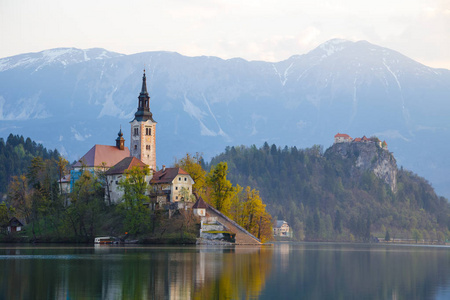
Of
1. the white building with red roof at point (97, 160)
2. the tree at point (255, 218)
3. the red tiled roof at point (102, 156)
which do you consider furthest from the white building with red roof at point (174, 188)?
the red tiled roof at point (102, 156)

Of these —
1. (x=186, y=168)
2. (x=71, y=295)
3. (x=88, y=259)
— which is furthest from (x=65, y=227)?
(x=71, y=295)

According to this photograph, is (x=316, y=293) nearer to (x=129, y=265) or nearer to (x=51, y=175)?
(x=129, y=265)

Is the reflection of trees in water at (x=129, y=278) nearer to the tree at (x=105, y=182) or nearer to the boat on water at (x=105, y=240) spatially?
the boat on water at (x=105, y=240)

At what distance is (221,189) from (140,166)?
15535mm

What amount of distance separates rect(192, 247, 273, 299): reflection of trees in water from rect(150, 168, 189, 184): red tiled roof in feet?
199

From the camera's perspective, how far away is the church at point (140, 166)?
134 metres

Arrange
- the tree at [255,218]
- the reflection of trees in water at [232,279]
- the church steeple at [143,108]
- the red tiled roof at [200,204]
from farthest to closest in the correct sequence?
the church steeple at [143,108] < the tree at [255,218] < the red tiled roof at [200,204] < the reflection of trees in water at [232,279]

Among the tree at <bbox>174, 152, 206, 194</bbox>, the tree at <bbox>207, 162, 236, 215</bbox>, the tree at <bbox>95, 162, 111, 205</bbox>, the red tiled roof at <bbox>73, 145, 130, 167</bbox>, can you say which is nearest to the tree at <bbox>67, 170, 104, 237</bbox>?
the tree at <bbox>95, 162, 111, 205</bbox>

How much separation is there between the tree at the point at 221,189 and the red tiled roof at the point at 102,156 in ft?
87.8

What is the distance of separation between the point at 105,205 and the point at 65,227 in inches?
510

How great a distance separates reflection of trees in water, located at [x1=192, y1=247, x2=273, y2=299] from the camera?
45491 millimetres

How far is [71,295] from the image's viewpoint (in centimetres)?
4356

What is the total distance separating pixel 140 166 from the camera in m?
136

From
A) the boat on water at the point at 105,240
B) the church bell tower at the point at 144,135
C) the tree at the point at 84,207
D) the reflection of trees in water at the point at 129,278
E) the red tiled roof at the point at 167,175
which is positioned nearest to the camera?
the reflection of trees in water at the point at 129,278
